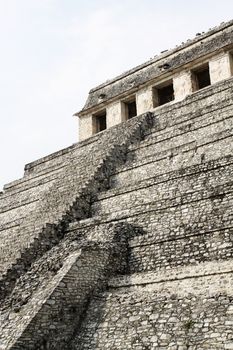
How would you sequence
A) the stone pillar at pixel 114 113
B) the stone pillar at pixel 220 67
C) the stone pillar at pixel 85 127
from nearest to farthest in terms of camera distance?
the stone pillar at pixel 220 67 → the stone pillar at pixel 114 113 → the stone pillar at pixel 85 127

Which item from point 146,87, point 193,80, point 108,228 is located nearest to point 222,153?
point 108,228

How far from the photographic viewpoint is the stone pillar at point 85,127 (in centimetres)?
2453

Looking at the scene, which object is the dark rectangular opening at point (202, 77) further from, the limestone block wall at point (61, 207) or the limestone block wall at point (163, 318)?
the limestone block wall at point (163, 318)

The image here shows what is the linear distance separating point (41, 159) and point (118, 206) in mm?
11468

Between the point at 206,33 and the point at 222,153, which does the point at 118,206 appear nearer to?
the point at 222,153

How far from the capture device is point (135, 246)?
10.2 meters

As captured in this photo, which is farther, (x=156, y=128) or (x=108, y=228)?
(x=156, y=128)

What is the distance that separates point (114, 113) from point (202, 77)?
194 inches

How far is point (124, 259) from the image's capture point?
10.1 metres

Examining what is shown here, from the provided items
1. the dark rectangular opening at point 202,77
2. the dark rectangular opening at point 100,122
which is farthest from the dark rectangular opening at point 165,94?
the dark rectangular opening at point 100,122

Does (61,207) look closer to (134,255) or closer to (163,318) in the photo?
(134,255)

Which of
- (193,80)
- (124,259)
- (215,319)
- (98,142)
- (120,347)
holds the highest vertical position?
(193,80)

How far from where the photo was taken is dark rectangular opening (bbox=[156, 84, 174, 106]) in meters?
22.5

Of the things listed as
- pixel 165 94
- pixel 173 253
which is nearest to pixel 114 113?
pixel 165 94
